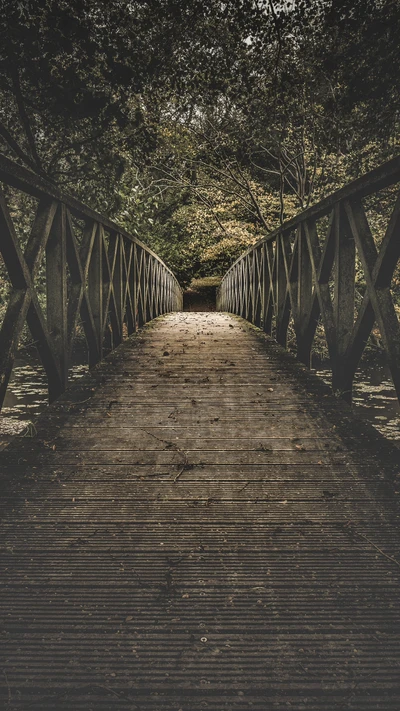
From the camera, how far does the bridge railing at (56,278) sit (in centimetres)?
245

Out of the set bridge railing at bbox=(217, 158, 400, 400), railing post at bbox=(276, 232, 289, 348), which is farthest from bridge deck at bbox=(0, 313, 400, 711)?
railing post at bbox=(276, 232, 289, 348)

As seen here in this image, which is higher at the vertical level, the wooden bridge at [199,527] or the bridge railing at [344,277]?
the bridge railing at [344,277]

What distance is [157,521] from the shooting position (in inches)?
68.8

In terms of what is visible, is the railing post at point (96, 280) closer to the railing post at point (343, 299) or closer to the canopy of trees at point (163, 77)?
the railing post at point (343, 299)

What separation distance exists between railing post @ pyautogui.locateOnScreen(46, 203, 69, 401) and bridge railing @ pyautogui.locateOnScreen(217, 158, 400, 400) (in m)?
1.67

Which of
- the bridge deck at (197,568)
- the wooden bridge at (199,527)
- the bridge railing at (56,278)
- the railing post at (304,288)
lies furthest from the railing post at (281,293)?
the bridge deck at (197,568)

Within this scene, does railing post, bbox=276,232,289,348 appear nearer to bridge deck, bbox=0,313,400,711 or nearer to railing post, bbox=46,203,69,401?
railing post, bbox=46,203,69,401

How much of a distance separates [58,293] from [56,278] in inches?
3.7

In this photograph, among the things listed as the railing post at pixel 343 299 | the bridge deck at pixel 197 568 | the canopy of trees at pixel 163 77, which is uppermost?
the canopy of trees at pixel 163 77

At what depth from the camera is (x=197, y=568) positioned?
4.91ft

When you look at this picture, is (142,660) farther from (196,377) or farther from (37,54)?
(37,54)

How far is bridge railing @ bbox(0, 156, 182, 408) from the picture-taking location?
2.45m

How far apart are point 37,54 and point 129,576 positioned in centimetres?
544

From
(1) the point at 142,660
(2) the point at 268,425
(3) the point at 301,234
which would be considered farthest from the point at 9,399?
(1) the point at 142,660
